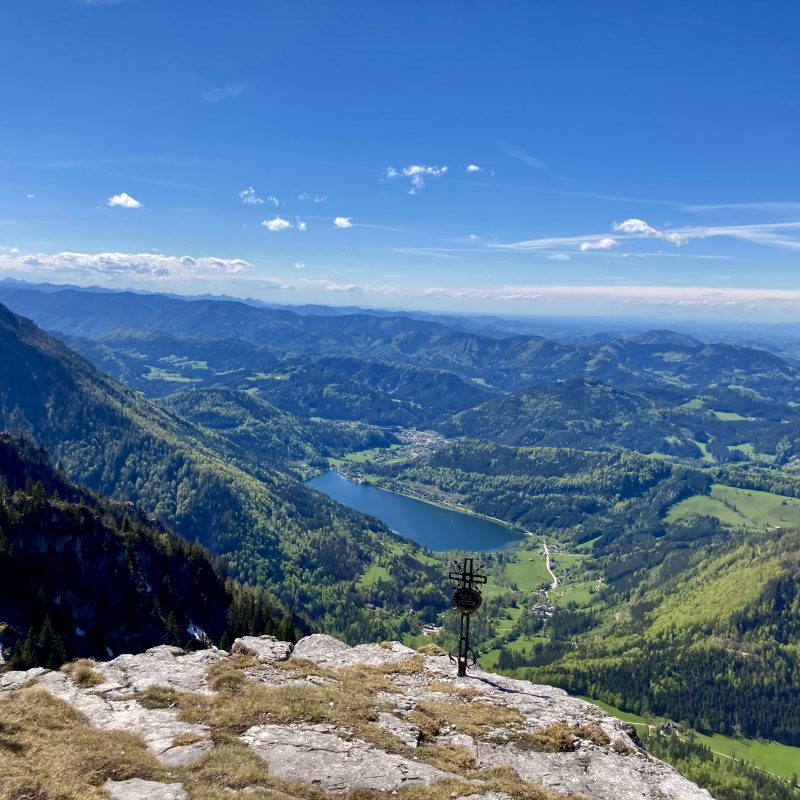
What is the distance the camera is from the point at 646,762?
31.4 m

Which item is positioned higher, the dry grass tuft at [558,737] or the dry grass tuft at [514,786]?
the dry grass tuft at [514,786]

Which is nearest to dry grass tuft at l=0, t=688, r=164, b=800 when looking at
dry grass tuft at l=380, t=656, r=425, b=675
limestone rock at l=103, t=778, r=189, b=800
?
limestone rock at l=103, t=778, r=189, b=800

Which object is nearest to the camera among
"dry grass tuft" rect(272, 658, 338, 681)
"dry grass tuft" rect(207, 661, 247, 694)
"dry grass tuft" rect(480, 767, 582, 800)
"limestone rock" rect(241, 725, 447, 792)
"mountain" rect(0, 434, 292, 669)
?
"dry grass tuft" rect(480, 767, 582, 800)

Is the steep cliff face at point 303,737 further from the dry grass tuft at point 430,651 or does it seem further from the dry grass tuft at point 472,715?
the dry grass tuft at point 430,651

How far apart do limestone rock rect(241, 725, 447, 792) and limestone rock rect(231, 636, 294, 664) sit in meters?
15.7

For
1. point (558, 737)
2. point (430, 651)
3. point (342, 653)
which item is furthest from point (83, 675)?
point (558, 737)

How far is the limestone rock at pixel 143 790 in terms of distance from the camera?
23.0 metres

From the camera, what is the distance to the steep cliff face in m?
24.9

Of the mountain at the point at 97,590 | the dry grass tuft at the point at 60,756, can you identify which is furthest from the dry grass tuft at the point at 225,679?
the mountain at the point at 97,590

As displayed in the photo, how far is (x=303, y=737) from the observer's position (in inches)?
1154

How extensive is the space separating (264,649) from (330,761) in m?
21.5

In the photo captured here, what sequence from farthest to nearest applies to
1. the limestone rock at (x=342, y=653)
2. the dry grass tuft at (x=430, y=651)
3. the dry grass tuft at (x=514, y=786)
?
the dry grass tuft at (x=430, y=651) → the limestone rock at (x=342, y=653) → the dry grass tuft at (x=514, y=786)

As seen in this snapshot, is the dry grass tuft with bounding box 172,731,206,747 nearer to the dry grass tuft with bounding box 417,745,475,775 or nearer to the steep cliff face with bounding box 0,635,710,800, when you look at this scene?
the steep cliff face with bounding box 0,635,710,800

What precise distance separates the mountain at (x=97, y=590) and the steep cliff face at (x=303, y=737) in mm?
40806
